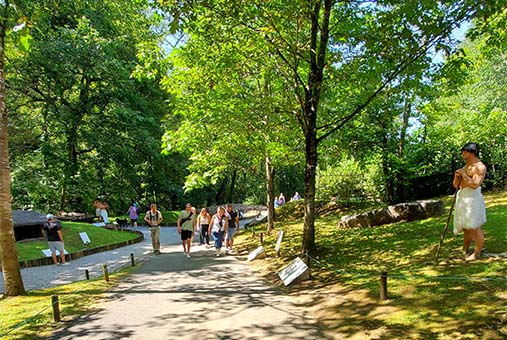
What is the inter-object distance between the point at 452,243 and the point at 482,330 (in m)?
3.94

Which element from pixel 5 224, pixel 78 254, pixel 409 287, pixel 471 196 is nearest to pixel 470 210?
pixel 471 196

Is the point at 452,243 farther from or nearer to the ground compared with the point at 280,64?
nearer to the ground

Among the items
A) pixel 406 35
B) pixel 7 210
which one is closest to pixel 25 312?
pixel 7 210

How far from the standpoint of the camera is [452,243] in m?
7.52

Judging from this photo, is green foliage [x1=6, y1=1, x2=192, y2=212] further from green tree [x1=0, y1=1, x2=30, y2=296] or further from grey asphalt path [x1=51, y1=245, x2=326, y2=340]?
grey asphalt path [x1=51, y1=245, x2=326, y2=340]

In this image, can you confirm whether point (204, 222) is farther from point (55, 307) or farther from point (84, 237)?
point (55, 307)

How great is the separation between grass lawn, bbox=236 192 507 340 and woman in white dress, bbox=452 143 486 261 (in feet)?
2.20

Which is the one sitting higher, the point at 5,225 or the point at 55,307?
the point at 5,225

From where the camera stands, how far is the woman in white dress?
18.0ft

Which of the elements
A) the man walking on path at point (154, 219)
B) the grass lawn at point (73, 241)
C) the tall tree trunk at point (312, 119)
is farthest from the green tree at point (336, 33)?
the grass lawn at point (73, 241)

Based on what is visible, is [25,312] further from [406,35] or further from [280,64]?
[406,35]

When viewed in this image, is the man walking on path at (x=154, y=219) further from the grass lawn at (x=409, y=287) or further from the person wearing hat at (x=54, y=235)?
the grass lawn at (x=409, y=287)

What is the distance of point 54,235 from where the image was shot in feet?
40.4

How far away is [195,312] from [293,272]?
246 centimetres
